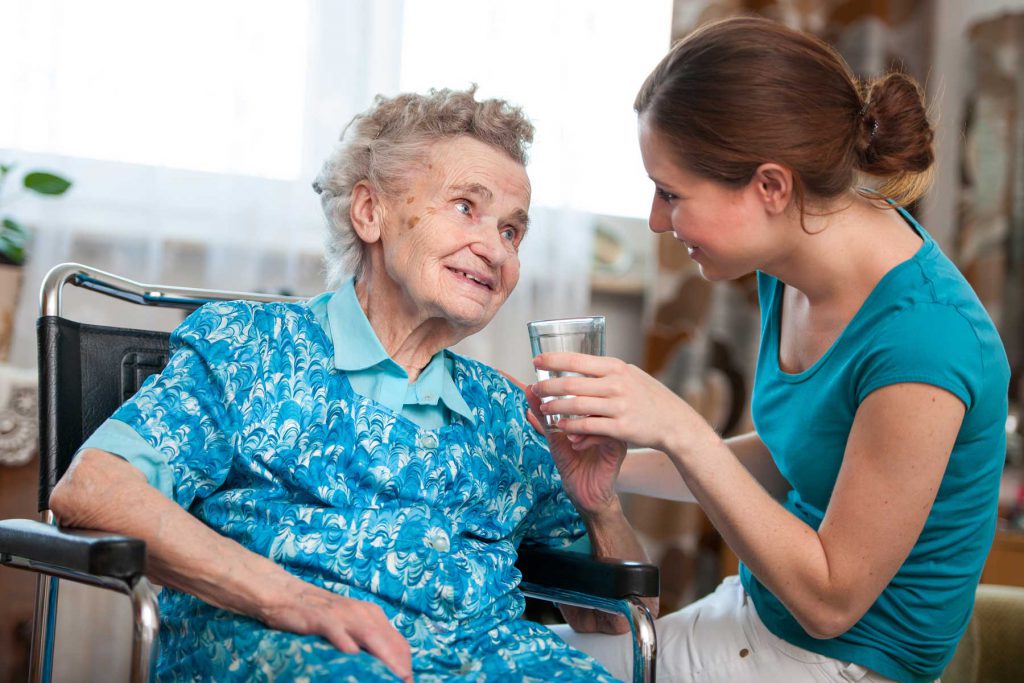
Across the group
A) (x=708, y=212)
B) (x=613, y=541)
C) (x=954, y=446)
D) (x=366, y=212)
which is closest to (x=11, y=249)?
(x=366, y=212)

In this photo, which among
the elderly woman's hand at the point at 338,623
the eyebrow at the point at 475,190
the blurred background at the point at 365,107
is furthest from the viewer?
the blurred background at the point at 365,107

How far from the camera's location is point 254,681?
1160 millimetres

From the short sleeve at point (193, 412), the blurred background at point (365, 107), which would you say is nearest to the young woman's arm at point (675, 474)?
the short sleeve at point (193, 412)

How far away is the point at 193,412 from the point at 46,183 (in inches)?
53.5

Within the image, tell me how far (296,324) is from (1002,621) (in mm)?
1235

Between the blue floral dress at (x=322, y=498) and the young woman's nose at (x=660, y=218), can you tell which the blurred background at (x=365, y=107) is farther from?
the young woman's nose at (x=660, y=218)

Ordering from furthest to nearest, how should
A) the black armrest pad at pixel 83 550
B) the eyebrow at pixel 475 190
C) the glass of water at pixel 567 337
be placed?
1. the eyebrow at pixel 475 190
2. the glass of water at pixel 567 337
3. the black armrest pad at pixel 83 550

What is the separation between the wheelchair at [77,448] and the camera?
129cm

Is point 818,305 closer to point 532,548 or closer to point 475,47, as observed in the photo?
point 532,548

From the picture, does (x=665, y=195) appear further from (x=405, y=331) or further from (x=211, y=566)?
(x=211, y=566)

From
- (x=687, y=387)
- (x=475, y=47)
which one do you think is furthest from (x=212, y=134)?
(x=687, y=387)

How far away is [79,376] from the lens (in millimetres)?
1504

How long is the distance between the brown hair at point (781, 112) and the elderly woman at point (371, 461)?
0.29 m

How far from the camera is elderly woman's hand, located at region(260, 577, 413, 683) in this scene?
114 centimetres
